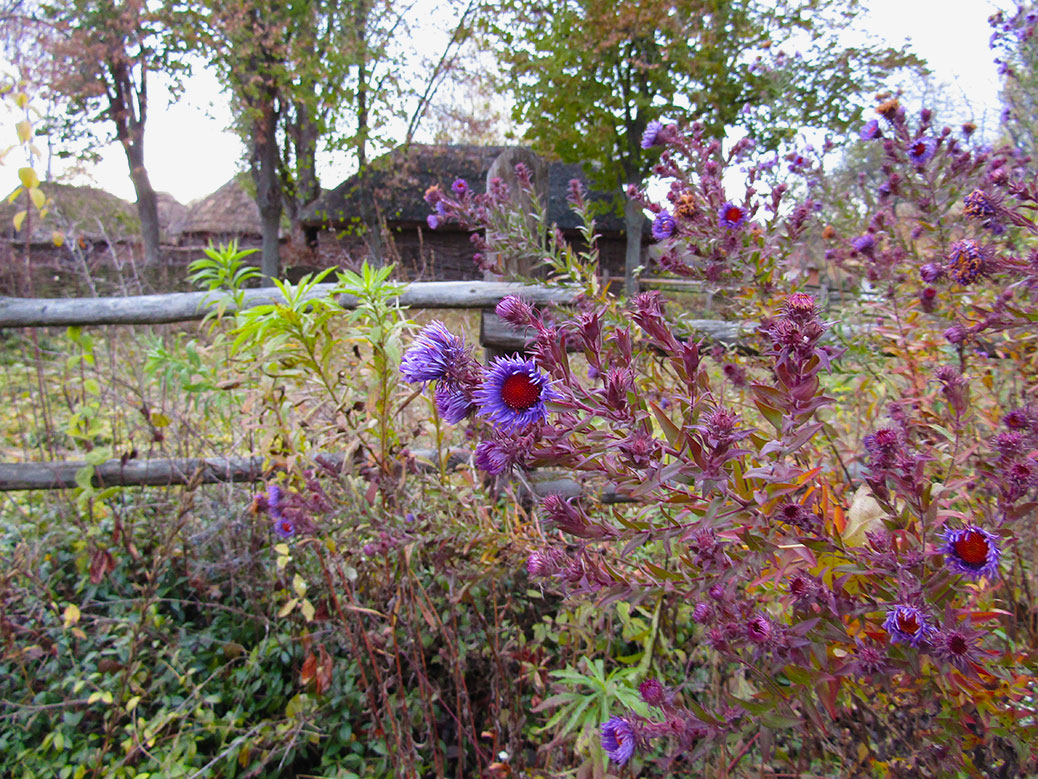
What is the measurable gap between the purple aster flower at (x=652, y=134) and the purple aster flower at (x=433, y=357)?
1.15 m

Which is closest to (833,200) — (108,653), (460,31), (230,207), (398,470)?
(398,470)

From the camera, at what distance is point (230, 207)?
2339cm

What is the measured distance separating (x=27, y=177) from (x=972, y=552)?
194cm

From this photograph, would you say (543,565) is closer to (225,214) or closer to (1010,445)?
(1010,445)

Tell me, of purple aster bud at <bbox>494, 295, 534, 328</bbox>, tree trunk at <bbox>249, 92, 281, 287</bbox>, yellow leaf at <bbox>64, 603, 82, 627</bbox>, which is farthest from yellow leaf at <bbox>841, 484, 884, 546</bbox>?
tree trunk at <bbox>249, 92, 281, 287</bbox>

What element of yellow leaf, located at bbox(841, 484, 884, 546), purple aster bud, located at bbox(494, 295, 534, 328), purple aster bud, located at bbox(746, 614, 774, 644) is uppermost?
purple aster bud, located at bbox(494, 295, 534, 328)

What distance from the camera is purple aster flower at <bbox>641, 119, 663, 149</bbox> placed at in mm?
1680

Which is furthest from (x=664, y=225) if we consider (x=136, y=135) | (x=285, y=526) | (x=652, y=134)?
(x=136, y=135)

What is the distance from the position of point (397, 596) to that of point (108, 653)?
116 centimetres

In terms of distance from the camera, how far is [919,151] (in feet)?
4.69

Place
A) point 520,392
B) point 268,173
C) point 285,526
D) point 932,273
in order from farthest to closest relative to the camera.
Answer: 1. point 268,173
2. point 285,526
3. point 932,273
4. point 520,392

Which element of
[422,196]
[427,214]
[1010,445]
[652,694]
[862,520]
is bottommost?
[652,694]

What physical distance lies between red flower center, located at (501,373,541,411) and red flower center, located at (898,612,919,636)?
0.48m

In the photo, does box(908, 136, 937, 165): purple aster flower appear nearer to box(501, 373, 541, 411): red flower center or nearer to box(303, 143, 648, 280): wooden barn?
box(501, 373, 541, 411): red flower center
